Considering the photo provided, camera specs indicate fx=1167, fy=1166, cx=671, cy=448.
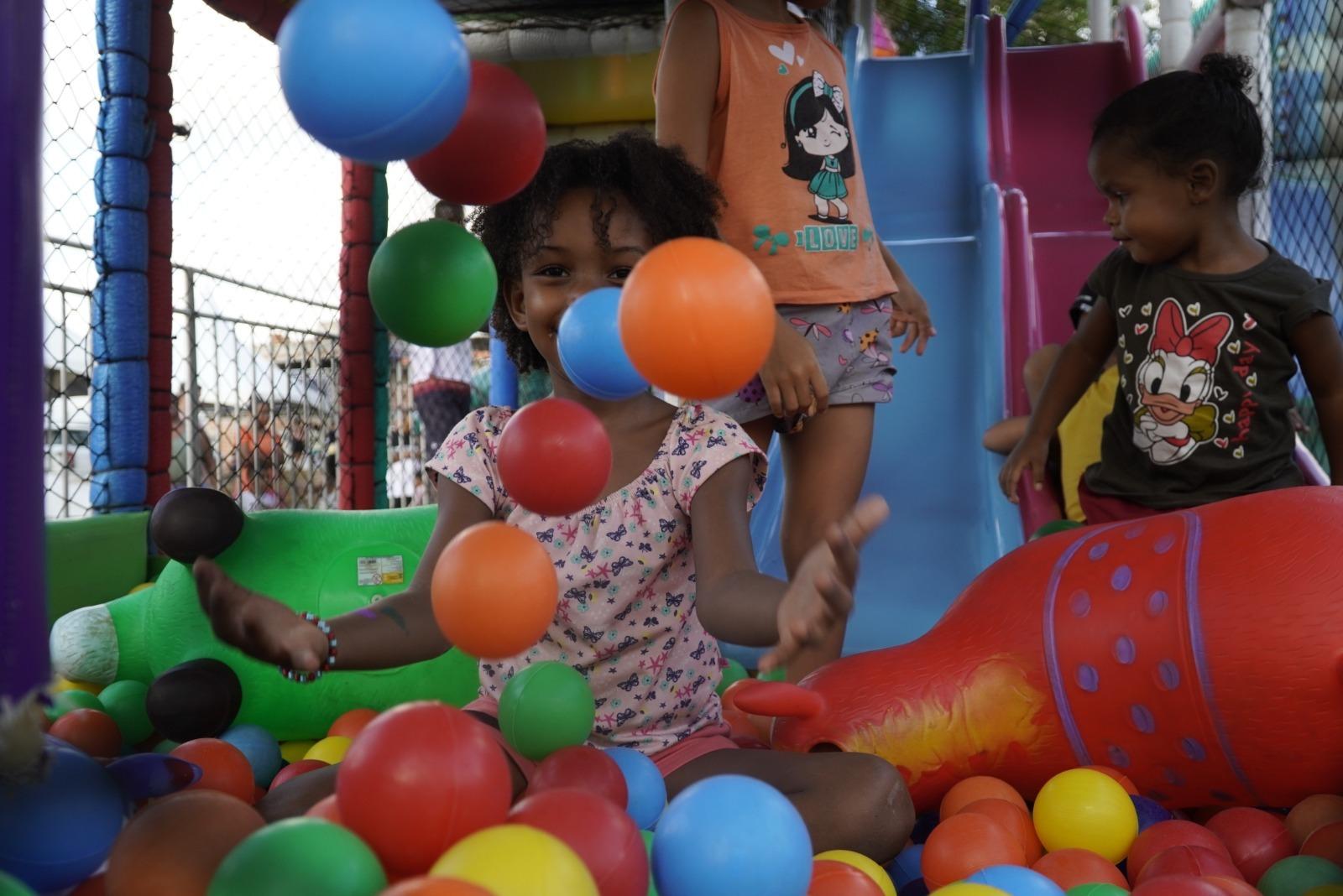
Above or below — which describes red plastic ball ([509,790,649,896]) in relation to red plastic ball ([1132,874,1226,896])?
above

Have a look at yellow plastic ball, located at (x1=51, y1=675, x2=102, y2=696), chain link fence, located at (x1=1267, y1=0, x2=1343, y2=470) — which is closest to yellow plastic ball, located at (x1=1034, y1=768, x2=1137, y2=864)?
yellow plastic ball, located at (x1=51, y1=675, x2=102, y2=696)

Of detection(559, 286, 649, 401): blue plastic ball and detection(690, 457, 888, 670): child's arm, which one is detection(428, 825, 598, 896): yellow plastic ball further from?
detection(559, 286, 649, 401): blue plastic ball

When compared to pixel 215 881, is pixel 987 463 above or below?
above

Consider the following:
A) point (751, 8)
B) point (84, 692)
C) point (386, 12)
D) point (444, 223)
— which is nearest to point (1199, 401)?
point (751, 8)

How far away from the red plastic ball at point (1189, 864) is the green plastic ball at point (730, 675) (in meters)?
1.01

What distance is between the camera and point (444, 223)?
3.45ft

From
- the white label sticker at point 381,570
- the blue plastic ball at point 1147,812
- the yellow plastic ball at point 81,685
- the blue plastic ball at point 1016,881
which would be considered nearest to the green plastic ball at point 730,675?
the white label sticker at point 381,570

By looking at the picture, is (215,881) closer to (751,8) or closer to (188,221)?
(751,8)

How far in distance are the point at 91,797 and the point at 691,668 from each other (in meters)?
0.75

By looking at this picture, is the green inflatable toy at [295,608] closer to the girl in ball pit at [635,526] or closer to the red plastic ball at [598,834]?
the girl in ball pit at [635,526]

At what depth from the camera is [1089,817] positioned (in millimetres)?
1384

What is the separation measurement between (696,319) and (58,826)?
63 centimetres

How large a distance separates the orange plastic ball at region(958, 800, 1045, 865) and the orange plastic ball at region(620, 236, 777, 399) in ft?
2.70

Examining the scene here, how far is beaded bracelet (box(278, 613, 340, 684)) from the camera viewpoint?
1018 mm
